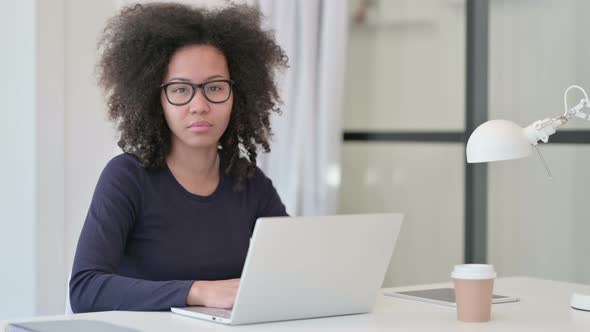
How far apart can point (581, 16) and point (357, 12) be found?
3.53 feet

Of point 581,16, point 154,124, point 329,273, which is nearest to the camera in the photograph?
point 329,273

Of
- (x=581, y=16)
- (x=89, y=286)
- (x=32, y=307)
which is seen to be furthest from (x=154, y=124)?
(x=581, y=16)

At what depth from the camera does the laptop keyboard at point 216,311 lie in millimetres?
1668

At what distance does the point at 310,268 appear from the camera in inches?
65.4

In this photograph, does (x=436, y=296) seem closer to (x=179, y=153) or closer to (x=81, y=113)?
(x=179, y=153)

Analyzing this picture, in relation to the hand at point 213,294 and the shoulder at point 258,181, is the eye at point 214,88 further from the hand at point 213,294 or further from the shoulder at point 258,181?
the hand at point 213,294

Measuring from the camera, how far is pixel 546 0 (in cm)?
326

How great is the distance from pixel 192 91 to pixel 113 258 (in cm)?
44

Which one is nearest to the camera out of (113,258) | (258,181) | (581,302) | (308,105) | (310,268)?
(310,268)

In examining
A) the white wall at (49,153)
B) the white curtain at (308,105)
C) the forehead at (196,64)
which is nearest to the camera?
the forehead at (196,64)

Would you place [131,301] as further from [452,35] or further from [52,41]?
[452,35]

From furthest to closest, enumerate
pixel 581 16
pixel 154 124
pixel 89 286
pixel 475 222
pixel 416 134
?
pixel 416 134 < pixel 475 222 < pixel 581 16 < pixel 154 124 < pixel 89 286

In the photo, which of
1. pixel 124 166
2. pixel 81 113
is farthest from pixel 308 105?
pixel 124 166

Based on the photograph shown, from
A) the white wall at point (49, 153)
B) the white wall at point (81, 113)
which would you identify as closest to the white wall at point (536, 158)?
the white wall at point (81, 113)
